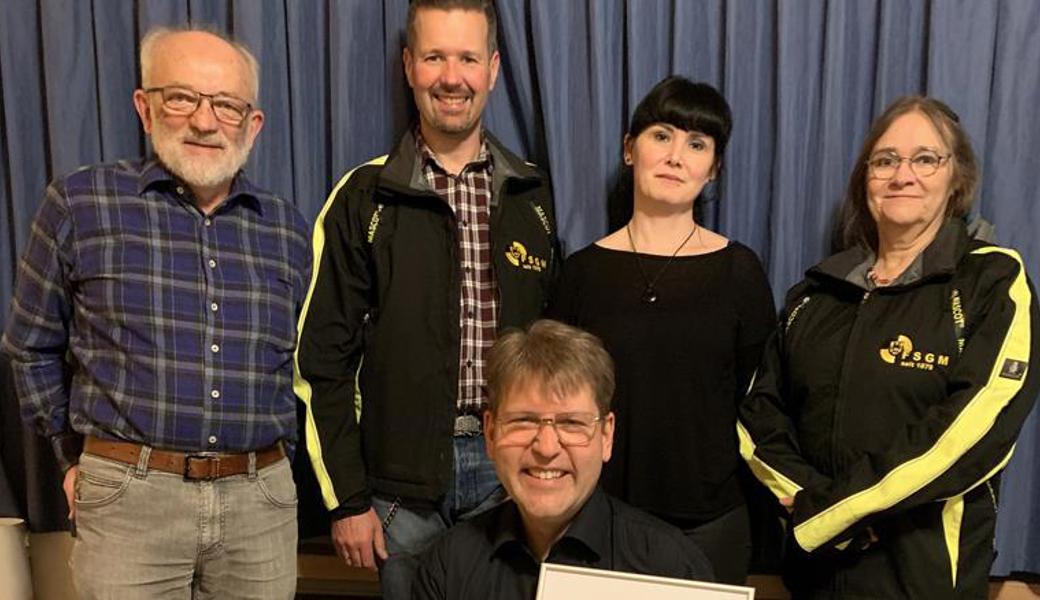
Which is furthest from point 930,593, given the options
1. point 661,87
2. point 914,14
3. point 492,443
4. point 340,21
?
point 340,21

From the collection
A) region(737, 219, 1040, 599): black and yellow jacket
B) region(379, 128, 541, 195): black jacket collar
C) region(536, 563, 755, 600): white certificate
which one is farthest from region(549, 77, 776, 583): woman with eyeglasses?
region(536, 563, 755, 600): white certificate

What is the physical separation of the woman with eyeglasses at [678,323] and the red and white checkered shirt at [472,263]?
169 millimetres

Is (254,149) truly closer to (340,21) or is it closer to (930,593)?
(340,21)

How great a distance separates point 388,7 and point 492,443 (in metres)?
1.16

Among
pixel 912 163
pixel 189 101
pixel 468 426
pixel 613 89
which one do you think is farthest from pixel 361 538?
pixel 912 163

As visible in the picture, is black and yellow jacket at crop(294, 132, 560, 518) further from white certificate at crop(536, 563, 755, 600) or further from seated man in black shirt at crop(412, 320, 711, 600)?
white certificate at crop(536, 563, 755, 600)

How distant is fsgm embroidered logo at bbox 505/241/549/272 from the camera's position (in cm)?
168

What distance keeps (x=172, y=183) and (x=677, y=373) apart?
1.05m

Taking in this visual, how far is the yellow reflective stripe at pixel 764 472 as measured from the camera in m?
1.55

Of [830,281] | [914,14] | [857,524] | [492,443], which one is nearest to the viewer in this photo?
[492,443]

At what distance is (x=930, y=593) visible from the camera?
1.45m

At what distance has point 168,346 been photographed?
4.84 ft

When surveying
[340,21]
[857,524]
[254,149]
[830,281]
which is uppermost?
[340,21]

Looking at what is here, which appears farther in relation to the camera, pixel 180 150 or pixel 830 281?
pixel 830 281
